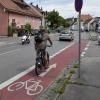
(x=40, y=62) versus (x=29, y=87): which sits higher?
(x=40, y=62)

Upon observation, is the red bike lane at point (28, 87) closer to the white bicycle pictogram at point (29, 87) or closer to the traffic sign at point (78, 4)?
the white bicycle pictogram at point (29, 87)

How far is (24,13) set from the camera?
64875 millimetres

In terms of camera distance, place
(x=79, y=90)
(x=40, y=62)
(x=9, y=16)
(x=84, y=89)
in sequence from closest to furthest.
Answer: (x=79, y=90) < (x=84, y=89) < (x=40, y=62) < (x=9, y=16)

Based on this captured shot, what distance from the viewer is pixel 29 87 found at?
9883mm

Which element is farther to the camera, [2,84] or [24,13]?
[24,13]

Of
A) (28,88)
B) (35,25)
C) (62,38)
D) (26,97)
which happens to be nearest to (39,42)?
(28,88)

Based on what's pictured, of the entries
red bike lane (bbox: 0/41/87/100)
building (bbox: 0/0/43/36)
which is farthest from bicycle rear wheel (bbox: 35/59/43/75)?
building (bbox: 0/0/43/36)

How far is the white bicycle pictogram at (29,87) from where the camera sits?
30.7ft

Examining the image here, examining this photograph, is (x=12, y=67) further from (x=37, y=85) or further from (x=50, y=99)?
(x=50, y=99)

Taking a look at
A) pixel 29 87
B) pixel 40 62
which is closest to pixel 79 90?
pixel 29 87

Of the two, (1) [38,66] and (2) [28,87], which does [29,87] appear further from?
(1) [38,66]

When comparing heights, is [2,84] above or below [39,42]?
below

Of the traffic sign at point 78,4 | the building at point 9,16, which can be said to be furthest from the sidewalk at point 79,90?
the building at point 9,16

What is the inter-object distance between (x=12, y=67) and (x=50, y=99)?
6.17m
